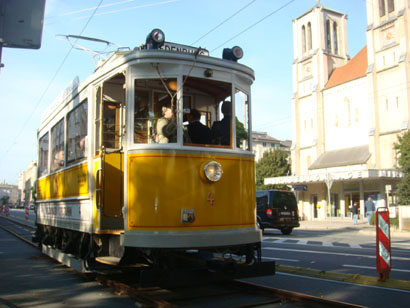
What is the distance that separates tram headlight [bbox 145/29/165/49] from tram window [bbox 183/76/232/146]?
1.97 ft

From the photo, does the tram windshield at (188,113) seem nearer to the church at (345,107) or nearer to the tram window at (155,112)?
the tram window at (155,112)

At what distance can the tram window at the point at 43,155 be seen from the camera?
10.8m

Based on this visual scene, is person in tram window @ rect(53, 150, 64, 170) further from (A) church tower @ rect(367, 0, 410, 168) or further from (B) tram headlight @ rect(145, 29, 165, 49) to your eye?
(A) church tower @ rect(367, 0, 410, 168)

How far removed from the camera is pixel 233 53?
21.1 feet

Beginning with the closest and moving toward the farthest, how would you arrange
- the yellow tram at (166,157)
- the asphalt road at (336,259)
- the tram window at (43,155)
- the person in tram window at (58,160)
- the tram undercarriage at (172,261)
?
the tram undercarriage at (172,261) → the yellow tram at (166,157) → the asphalt road at (336,259) → the person in tram window at (58,160) → the tram window at (43,155)

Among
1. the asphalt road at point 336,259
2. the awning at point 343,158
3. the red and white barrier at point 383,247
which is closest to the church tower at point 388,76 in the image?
the awning at point 343,158

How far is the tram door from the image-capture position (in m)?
6.41

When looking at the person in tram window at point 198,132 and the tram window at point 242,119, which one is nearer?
the person in tram window at point 198,132

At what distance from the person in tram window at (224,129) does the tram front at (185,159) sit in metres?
0.01

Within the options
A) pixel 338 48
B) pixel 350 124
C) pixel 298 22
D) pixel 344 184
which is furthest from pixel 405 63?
pixel 298 22

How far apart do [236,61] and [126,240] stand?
3100mm

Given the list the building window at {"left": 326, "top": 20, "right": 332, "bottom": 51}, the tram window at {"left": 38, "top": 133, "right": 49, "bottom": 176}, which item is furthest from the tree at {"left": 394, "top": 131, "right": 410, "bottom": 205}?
the tram window at {"left": 38, "top": 133, "right": 49, "bottom": 176}

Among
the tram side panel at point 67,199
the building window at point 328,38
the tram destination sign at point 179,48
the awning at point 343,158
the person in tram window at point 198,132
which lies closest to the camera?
the person in tram window at point 198,132

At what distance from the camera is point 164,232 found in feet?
17.7
